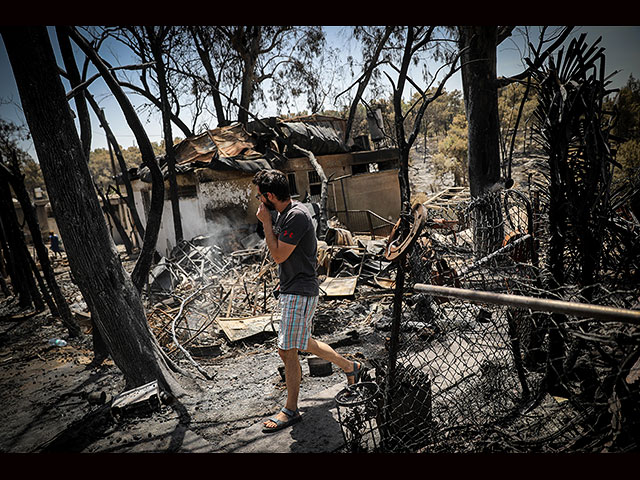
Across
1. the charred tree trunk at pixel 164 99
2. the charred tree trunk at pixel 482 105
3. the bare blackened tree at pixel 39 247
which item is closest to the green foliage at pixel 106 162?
the charred tree trunk at pixel 164 99

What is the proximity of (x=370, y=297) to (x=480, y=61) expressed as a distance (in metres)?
5.62

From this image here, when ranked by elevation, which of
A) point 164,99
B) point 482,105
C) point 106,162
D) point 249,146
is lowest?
point 482,105

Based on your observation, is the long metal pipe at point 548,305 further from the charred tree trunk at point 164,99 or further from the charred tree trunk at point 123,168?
the charred tree trunk at point 123,168

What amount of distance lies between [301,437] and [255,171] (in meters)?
9.96

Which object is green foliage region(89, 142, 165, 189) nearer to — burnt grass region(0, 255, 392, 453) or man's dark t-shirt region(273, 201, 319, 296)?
burnt grass region(0, 255, 392, 453)

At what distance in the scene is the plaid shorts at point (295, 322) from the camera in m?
2.89

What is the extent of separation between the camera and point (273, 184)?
2965 millimetres

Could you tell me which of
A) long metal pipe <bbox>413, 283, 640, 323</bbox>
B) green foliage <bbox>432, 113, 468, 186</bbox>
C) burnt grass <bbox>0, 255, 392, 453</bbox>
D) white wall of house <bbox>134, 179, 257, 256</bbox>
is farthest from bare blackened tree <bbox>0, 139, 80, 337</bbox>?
green foliage <bbox>432, 113, 468, 186</bbox>

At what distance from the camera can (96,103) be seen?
13.1 meters

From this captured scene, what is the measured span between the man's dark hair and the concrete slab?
71.5 inches

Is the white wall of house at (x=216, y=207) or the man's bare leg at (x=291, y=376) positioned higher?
the white wall of house at (x=216, y=207)

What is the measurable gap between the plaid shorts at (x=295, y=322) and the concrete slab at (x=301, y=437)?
2.05ft

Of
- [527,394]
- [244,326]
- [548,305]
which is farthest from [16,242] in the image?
[548,305]

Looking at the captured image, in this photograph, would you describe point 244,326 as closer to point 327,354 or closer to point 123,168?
point 327,354
